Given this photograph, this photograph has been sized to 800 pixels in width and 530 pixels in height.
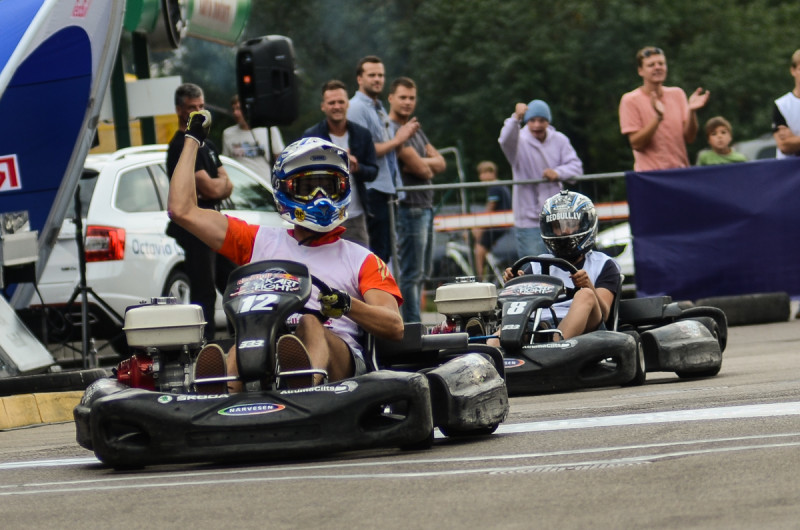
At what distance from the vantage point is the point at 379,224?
1348cm

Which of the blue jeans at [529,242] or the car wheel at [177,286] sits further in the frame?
the blue jeans at [529,242]

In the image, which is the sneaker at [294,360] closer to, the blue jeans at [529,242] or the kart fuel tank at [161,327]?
the kart fuel tank at [161,327]

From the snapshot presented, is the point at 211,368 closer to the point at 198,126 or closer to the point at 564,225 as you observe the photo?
the point at 198,126

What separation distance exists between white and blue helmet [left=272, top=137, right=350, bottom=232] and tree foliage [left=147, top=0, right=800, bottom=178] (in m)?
39.2

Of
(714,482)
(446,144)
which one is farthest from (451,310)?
(446,144)

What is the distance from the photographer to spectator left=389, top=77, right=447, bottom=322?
1380 centimetres

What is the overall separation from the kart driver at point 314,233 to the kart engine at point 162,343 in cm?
34

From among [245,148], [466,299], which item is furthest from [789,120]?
[466,299]

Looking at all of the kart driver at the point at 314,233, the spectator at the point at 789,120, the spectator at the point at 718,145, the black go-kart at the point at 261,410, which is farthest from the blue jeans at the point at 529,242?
the black go-kart at the point at 261,410

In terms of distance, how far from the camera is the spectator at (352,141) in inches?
497

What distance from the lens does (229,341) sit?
696 cm

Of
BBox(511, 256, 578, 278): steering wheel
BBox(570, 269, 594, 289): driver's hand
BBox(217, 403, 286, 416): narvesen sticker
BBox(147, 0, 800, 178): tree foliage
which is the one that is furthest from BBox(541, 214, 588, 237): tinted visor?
BBox(147, 0, 800, 178): tree foliage

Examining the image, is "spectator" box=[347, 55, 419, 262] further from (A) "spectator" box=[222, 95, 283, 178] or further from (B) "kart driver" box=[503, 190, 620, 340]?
(A) "spectator" box=[222, 95, 283, 178]

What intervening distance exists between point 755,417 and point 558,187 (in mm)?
8084
